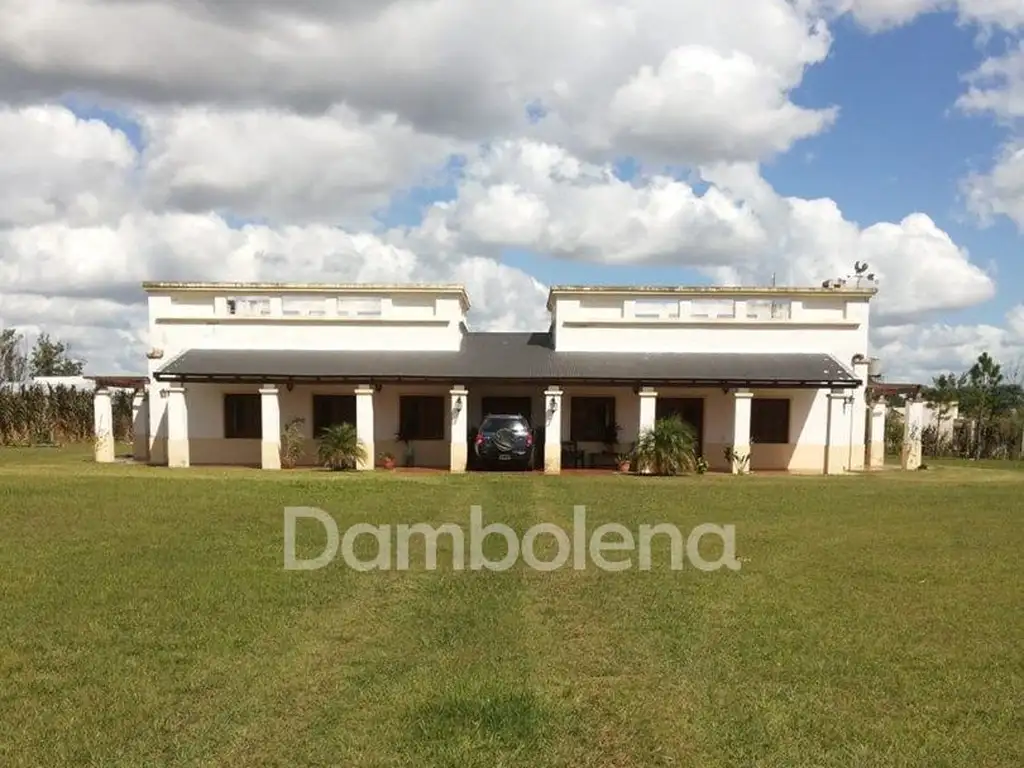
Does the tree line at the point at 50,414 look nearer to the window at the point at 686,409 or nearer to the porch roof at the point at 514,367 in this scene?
the porch roof at the point at 514,367

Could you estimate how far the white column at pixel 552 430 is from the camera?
74.3 feet

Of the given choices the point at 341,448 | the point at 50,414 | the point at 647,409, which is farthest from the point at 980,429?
the point at 50,414

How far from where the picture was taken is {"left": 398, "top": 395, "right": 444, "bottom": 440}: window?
25016mm

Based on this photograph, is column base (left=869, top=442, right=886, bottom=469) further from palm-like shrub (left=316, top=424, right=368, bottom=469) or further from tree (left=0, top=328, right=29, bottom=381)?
tree (left=0, top=328, right=29, bottom=381)

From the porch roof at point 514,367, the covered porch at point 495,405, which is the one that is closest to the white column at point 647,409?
the covered porch at point 495,405

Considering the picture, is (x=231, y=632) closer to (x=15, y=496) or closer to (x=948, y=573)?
(x=948, y=573)

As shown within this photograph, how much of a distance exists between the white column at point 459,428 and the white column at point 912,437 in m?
13.9

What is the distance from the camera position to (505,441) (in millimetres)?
22516

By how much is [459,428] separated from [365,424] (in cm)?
274

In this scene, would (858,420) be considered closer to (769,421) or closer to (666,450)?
(769,421)

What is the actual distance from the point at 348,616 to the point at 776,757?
398 cm

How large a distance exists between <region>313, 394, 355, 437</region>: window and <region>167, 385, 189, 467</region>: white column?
3.73 metres

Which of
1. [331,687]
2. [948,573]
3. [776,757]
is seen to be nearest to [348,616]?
[331,687]

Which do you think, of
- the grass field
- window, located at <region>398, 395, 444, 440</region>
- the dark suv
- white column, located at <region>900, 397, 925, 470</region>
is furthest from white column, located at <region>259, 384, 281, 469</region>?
white column, located at <region>900, 397, 925, 470</region>
